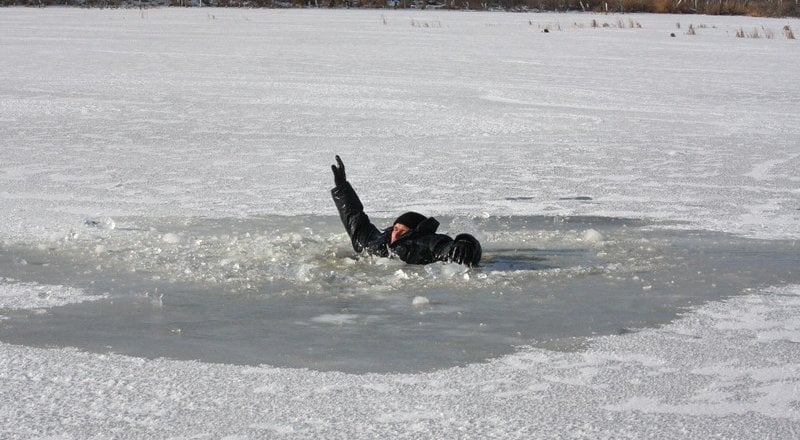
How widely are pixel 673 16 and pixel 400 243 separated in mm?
39548

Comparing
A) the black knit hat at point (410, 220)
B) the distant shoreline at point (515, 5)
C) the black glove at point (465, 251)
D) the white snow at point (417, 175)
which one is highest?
the distant shoreline at point (515, 5)

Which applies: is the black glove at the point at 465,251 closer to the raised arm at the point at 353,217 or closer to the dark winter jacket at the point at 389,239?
the dark winter jacket at the point at 389,239

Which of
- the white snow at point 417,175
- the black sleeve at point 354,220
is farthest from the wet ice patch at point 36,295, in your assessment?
the black sleeve at point 354,220

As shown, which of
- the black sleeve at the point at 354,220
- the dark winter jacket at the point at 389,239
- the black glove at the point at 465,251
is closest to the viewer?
the black glove at the point at 465,251

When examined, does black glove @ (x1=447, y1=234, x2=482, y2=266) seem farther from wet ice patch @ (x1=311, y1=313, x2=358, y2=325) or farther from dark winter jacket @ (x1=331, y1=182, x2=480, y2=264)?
wet ice patch @ (x1=311, y1=313, x2=358, y2=325)

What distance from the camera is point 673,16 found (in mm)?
43094

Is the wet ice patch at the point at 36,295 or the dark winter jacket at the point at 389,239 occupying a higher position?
the dark winter jacket at the point at 389,239

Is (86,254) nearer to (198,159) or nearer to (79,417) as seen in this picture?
(79,417)

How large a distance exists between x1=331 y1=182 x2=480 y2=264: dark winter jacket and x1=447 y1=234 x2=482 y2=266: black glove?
0.01 meters

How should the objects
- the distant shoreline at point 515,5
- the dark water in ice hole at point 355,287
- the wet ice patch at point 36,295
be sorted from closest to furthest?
1. the dark water in ice hole at point 355,287
2. the wet ice patch at point 36,295
3. the distant shoreline at point 515,5

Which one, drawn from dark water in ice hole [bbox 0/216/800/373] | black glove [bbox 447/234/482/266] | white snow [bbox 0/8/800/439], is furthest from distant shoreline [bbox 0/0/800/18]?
black glove [bbox 447/234/482/266]

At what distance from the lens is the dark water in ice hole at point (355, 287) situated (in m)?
4.25

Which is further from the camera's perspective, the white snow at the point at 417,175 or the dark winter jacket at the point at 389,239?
the dark winter jacket at the point at 389,239

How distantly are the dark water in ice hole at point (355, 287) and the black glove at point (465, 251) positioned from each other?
6cm
